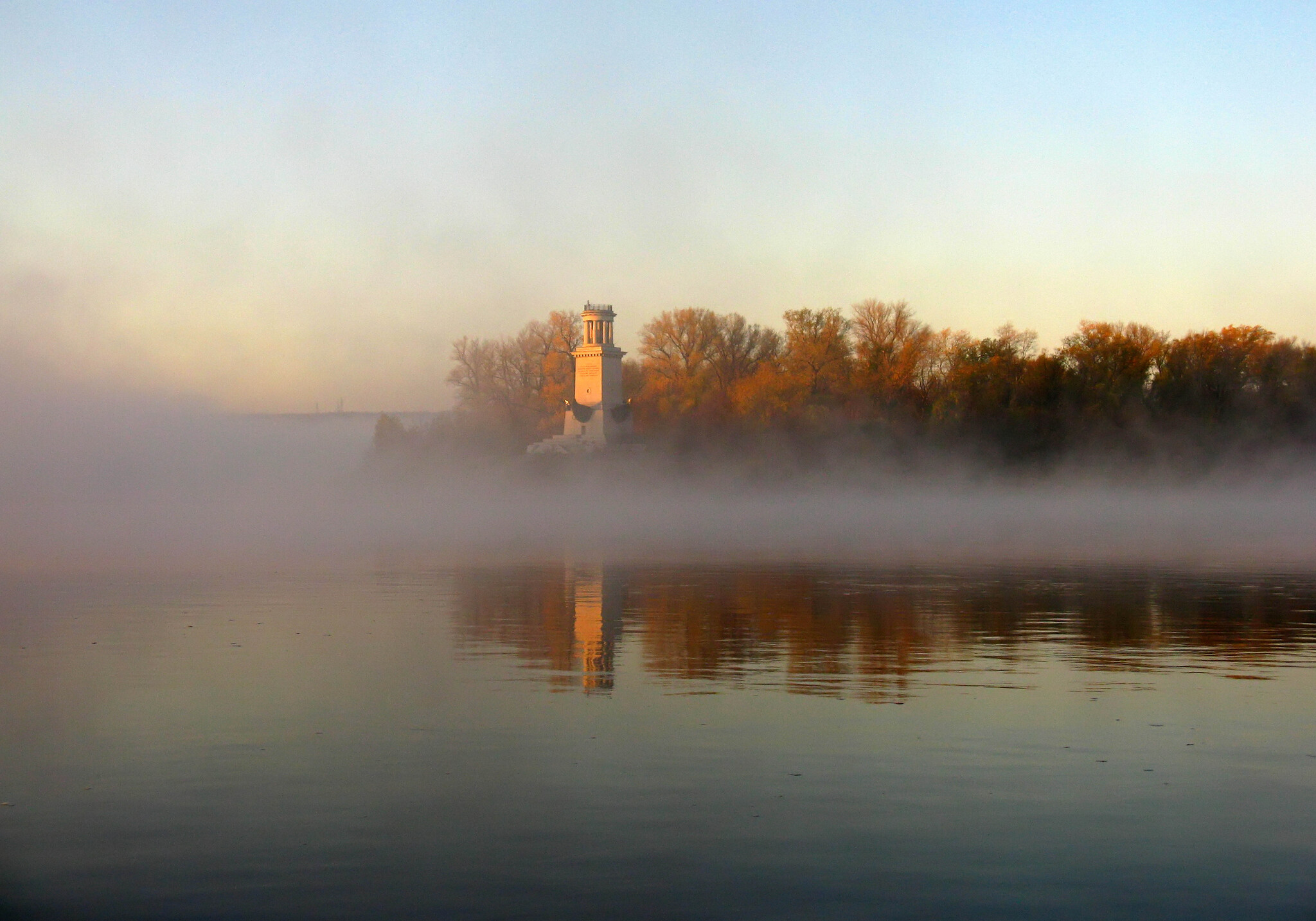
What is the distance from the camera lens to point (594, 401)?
108062mm

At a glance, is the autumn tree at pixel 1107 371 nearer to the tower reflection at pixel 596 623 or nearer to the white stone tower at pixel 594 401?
the white stone tower at pixel 594 401

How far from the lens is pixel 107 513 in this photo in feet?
Answer: 238

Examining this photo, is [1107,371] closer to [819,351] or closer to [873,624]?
[819,351]

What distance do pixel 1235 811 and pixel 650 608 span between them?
12.8m

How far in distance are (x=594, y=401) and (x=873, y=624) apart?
293ft

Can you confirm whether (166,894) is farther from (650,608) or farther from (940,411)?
(940,411)

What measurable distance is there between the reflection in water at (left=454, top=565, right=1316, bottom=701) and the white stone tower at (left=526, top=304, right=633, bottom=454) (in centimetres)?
7883

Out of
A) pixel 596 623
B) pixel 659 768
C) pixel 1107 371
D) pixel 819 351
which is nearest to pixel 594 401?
pixel 819 351

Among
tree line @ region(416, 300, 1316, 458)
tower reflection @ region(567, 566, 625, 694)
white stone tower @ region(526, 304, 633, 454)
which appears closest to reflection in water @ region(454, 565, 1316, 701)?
tower reflection @ region(567, 566, 625, 694)

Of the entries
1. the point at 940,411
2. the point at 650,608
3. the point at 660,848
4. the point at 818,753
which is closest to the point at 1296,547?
the point at 650,608

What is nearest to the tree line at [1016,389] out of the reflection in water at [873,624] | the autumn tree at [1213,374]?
the autumn tree at [1213,374]

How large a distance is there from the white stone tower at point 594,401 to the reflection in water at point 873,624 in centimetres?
→ 7883

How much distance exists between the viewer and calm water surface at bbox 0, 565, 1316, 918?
7.58 meters

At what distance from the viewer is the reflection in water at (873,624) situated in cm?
1518
